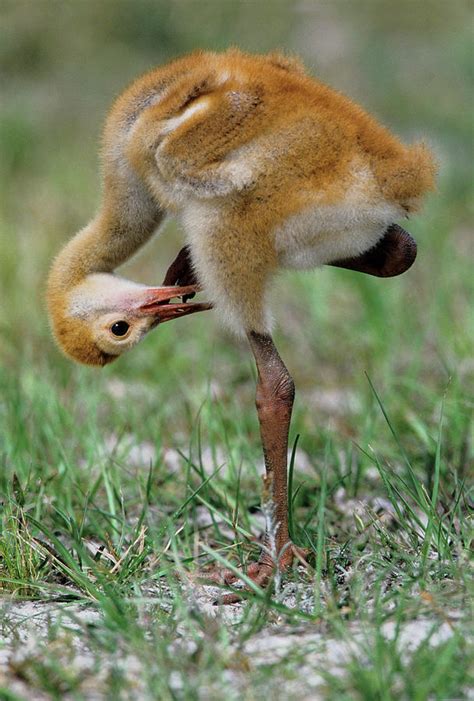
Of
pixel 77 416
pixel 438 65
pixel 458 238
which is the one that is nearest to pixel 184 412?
pixel 77 416

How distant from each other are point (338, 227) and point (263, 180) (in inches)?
9.0

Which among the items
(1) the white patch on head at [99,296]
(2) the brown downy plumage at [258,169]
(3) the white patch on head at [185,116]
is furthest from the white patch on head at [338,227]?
(1) the white patch on head at [99,296]

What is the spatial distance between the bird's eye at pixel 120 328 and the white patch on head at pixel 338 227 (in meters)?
0.53

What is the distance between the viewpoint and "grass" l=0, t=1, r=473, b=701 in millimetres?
2268

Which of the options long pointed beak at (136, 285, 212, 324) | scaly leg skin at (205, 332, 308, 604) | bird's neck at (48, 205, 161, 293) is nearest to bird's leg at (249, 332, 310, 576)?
scaly leg skin at (205, 332, 308, 604)

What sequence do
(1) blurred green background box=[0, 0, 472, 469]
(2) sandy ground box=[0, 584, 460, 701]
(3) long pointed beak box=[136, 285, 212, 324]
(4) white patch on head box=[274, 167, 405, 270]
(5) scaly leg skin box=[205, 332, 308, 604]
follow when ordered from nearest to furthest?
1. (2) sandy ground box=[0, 584, 460, 701]
2. (4) white patch on head box=[274, 167, 405, 270]
3. (5) scaly leg skin box=[205, 332, 308, 604]
4. (3) long pointed beak box=[136, 285, 212, 324]
5. (1) blurred green background box=[0, 0, 472, 469]

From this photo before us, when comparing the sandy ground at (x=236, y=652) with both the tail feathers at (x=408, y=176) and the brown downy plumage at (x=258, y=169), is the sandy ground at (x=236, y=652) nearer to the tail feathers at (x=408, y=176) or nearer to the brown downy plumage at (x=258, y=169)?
the brown downy plumage at (x=258, y=169)

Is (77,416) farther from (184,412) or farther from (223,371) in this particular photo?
(223,371)

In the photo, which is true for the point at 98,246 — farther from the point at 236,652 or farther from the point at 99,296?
the point at 236,652

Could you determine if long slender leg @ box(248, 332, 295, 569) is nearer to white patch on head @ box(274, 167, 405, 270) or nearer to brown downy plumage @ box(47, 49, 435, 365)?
brown downy plumage @ box(47, 49, 435, 365)

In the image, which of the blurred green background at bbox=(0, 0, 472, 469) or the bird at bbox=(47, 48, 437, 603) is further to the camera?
the blurred green background at bbox=(0, 0, 472, 469)

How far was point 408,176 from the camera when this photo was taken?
112 inches

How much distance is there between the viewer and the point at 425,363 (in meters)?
4.86

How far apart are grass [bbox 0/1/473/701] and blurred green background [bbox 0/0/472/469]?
0.8 inches
